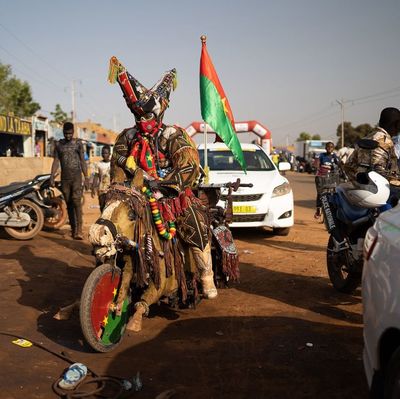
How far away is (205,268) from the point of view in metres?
4.70

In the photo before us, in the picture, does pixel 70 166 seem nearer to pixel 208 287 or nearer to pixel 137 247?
pixel 208 287

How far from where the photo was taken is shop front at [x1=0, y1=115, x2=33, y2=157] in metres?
23.8

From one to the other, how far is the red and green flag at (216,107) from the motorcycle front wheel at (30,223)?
14.6 feet

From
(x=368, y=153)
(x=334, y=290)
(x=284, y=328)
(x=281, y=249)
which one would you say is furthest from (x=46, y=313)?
(x=281, y=249)

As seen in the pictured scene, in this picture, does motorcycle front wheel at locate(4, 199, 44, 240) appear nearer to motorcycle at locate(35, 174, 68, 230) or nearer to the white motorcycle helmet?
motorcycle at locate(35, 174, 68, 230)

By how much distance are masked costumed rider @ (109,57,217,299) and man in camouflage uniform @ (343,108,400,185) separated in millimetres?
1604

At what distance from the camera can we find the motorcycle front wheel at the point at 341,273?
528 centimetres

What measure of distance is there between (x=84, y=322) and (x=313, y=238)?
6435mm

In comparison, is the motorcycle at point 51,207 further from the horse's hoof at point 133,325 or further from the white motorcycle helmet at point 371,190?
the white motorcycle helmet at point 371,190

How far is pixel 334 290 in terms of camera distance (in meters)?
5.75

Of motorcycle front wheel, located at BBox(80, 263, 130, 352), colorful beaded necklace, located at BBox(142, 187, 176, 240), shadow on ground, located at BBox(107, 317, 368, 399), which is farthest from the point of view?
colorful beaded necklace, located at BBox(142, 187, 176, 240)

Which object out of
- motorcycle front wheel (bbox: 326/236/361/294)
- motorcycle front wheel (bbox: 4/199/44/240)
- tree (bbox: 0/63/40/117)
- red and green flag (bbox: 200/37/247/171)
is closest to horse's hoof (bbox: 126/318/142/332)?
motorcycle front wheel (bbox: 326/236/361/294)

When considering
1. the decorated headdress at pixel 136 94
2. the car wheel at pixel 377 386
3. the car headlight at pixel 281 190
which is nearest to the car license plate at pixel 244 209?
the car headlight at pixel 281 190

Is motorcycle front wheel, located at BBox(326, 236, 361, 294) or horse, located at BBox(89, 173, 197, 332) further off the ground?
horse, located at BBox(89, 173, 197, 332)
